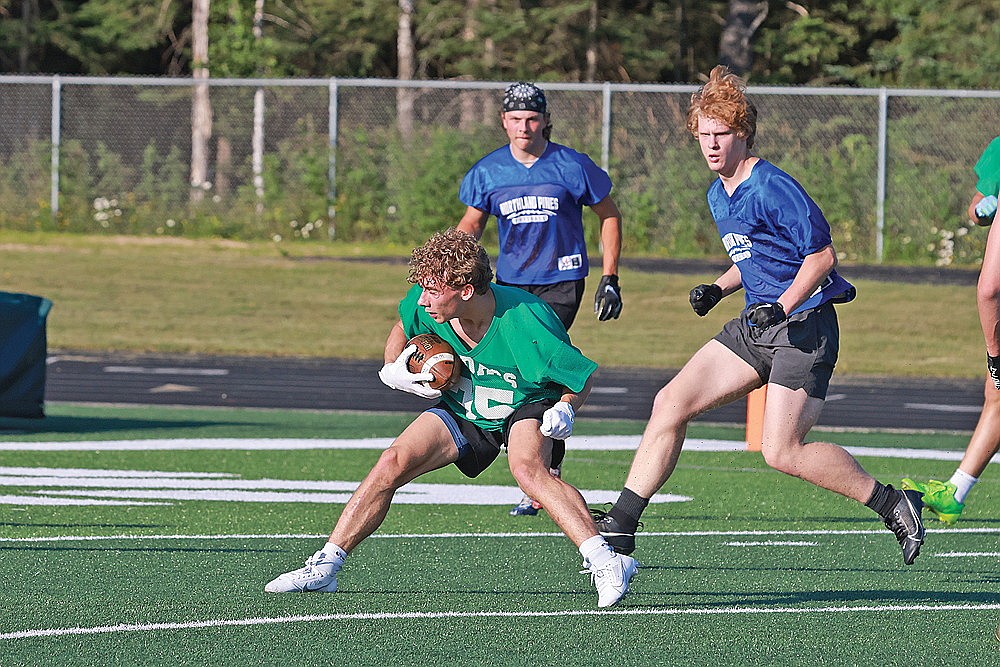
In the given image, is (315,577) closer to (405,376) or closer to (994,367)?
(405,376)

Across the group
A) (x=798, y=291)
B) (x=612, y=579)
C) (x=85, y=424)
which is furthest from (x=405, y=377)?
(x=85, y=424)

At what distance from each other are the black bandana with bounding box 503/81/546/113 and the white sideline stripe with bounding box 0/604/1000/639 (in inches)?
130

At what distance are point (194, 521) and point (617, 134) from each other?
17.4 metres

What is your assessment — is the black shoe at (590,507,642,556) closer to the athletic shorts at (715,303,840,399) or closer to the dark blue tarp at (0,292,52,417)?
the athletic shorts at (715,303,840,399)

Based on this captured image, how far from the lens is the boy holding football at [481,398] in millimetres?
6539

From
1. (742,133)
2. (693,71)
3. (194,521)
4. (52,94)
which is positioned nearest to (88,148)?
(52,94)

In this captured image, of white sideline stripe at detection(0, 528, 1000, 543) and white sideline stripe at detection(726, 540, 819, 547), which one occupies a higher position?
white sideline stripe at detection(726, 540, 819, 547)

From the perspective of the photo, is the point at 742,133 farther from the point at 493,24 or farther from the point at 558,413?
the point at 493,24

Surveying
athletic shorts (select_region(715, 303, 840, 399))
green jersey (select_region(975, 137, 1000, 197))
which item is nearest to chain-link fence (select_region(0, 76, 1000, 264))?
green jersey (select_region(975, 137, 1000, 197))

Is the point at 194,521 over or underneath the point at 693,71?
underneath

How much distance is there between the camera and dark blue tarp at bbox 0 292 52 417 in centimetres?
1311

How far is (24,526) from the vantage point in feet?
28.8

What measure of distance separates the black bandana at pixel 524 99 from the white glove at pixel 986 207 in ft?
7.41

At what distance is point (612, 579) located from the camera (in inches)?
256
